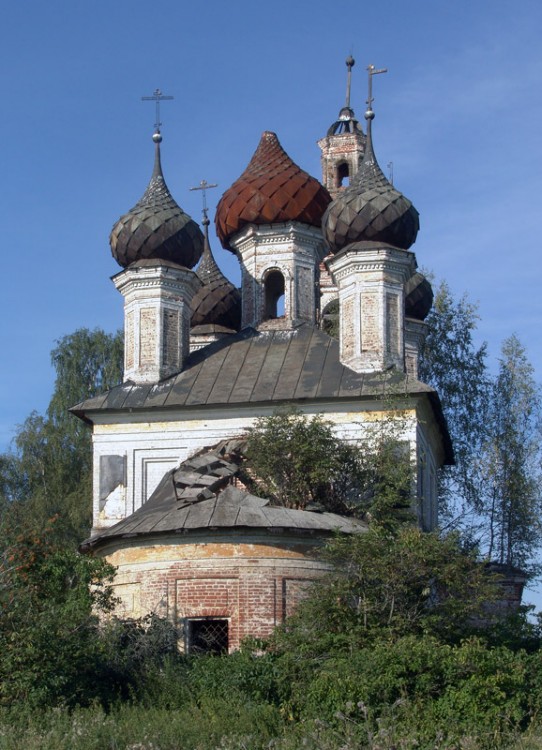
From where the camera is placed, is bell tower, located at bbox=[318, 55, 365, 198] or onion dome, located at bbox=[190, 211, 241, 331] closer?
onion dome, located at bbox=[190, 211, 241, 331]

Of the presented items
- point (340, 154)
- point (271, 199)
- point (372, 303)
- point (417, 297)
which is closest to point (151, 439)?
point (372, 303)

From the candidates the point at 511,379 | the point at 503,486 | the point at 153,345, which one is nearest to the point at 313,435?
the point at 153,345

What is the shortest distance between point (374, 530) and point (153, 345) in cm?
690

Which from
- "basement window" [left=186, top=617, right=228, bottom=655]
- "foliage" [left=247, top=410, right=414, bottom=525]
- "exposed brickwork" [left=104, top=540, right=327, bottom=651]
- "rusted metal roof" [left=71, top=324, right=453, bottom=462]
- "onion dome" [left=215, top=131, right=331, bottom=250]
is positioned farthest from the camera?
"onion dome" [left=215, top=131, right=331, bottom=250]

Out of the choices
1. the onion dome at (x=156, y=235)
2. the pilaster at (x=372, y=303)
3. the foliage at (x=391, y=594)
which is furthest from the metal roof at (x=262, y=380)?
the foliage at (x=391, y=594)

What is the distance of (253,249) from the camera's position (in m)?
24.0

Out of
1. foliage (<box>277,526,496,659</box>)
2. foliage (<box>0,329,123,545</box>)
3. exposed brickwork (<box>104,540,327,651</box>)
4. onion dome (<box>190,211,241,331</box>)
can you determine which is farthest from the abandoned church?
foliage (<box>0,329,123,545</box>)

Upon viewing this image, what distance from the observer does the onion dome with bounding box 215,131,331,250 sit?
2391cm

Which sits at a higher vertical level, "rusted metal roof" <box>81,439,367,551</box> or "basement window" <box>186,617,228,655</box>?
"rusted metal roof" <box>81,439,367,551</box>

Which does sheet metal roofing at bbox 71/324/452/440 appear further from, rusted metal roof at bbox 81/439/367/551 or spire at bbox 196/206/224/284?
spire at bbox 196/206/224/284

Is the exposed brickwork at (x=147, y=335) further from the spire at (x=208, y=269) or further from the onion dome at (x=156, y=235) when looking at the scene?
the spire at (x=208, y=269)

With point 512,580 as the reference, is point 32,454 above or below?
above

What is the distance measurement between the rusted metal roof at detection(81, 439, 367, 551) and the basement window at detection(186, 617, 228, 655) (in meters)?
1.16

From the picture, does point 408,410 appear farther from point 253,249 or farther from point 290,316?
point 253,249
